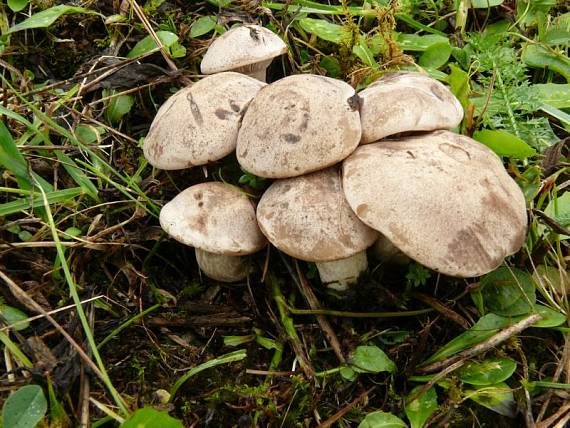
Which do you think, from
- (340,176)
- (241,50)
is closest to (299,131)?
(340,176)

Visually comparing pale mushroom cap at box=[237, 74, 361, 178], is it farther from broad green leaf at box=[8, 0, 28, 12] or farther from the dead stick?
broad green leaf at box=[8, 0, 28, 12]

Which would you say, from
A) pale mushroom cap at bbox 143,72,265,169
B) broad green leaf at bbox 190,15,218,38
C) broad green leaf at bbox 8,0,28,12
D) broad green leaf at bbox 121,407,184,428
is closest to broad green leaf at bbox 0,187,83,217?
pale mushroom cap at bbox 143,72,265,169

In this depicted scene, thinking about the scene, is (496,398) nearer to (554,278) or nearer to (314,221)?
(554,278)

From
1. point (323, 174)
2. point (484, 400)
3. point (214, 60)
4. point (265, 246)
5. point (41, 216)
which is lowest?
point (484, 400)

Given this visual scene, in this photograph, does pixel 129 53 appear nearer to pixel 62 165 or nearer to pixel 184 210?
pixel 62 165

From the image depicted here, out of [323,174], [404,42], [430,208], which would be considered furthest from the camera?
[404,42]

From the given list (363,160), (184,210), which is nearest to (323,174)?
(363,160)
